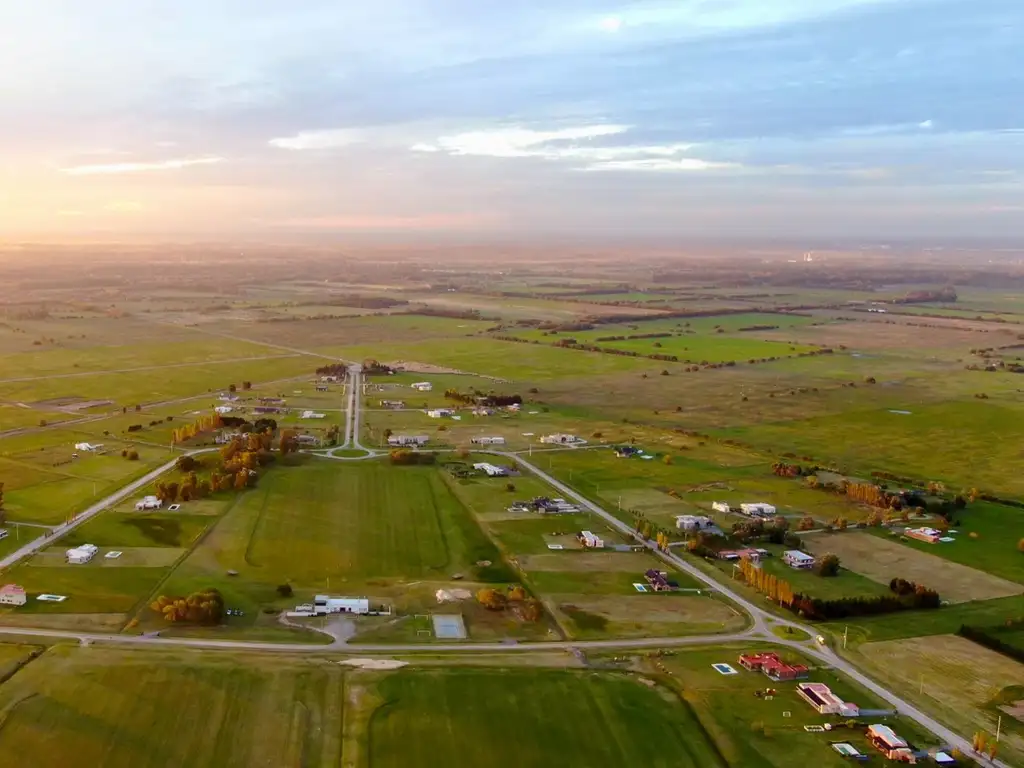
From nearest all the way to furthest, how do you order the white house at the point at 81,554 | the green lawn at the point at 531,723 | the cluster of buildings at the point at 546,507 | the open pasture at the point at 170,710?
the open pasture at the point at 170,710 < the green lawn at the point at 531,723 < the white house at the point at 81,554 < the cluster of buildings at the point at 546,507

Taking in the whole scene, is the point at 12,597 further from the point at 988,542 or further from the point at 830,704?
the point at 988,542

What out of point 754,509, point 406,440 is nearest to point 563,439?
point 406,440

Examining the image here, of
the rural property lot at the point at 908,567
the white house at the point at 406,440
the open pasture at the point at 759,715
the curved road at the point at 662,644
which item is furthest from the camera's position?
the white house at the point at 406,440

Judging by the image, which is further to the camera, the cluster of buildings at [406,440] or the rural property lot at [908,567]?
the cluster of buildings at [406,440]

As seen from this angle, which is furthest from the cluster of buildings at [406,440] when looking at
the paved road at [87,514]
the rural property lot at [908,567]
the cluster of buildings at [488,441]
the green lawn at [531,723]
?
the green lawn at [531,723]

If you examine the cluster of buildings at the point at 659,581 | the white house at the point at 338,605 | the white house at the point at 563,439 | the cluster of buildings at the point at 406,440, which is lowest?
the white house at the point at 338,605

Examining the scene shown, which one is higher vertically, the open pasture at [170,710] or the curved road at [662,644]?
the curved road at [662,644]

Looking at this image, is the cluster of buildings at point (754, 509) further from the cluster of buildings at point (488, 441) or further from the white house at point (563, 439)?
the cluster of buildings at point (488, 441)

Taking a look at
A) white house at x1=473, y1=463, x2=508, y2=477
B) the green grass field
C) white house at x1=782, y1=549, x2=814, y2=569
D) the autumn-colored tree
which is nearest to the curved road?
the autumn-colored tree

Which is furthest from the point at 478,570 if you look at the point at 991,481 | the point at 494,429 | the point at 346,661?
the point at 991,481
